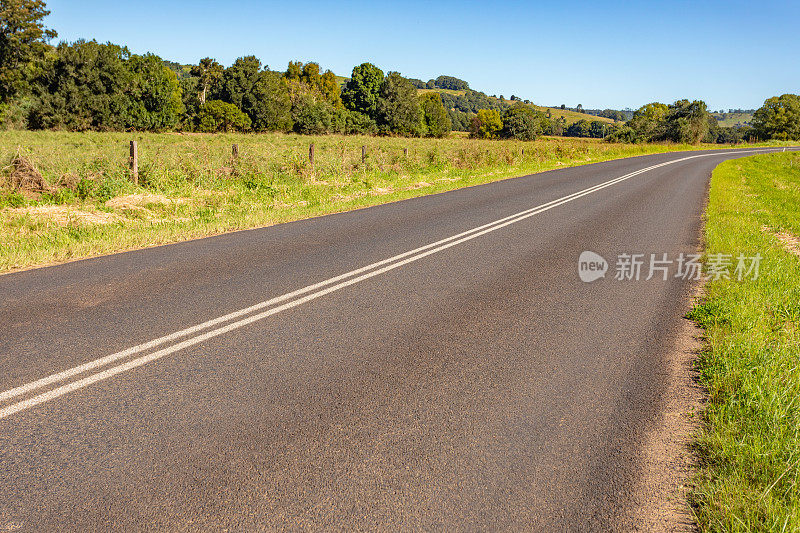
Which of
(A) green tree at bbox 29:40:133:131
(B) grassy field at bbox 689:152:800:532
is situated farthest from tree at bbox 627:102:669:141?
(B) grassy field at bbox 689:152:800:532

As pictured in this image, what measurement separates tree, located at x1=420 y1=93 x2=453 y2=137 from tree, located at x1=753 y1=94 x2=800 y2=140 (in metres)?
55.2

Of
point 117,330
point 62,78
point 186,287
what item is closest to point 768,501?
point 117,330

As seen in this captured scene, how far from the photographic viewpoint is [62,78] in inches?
2096

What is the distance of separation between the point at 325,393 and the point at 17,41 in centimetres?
6641

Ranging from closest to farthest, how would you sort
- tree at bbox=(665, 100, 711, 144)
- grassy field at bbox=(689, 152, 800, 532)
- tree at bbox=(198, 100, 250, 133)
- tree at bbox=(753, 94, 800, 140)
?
grassy field at bbox=(689, 152, 800, 532)
tree at bbox=(198, 100, 250, 133)
tree at bbox=(665, 100, 711, 144)
tree at bbox=(753, 94, 800, 140)

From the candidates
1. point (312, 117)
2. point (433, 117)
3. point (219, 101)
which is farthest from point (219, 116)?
point (433, 117)

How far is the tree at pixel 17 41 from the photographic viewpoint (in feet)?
165

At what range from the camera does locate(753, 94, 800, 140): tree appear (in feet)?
270

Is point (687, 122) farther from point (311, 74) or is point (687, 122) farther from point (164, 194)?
point (164, 194)

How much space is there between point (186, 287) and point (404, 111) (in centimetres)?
8210

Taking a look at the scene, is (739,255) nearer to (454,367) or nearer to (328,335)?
(454,367)

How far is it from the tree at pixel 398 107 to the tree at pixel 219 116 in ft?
84.6

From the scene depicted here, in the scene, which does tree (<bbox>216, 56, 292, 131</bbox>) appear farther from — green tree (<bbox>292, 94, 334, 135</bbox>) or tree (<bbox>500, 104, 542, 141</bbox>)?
tree (<bbox>500, 104, 542, 141</bbox>)

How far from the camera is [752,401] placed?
3.61 meters
